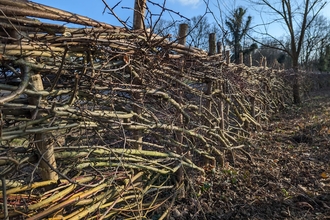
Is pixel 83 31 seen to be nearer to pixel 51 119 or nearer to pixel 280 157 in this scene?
pixel 51 119

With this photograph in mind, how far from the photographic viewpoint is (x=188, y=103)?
3141mm

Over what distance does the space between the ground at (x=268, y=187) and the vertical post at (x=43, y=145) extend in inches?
59.3

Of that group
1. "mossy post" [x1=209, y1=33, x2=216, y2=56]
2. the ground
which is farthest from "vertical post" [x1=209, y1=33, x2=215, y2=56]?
the ground

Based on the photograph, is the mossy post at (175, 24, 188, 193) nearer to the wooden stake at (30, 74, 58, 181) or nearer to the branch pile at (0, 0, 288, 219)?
the branch pile at (0, 0, 288, 219)

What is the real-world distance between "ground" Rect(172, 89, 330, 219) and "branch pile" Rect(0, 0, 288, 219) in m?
0.43

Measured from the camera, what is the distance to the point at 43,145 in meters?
1.69

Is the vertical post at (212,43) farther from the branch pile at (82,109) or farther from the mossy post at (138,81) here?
the mossy post at (138,81)

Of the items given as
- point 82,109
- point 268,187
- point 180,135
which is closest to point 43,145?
point 82,109

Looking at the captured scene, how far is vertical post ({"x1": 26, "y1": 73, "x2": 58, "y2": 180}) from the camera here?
1.62 m

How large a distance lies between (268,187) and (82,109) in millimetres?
2630

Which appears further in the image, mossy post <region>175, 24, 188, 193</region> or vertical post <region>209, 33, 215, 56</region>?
vertical post <region>209, 33, 215, 56</region>

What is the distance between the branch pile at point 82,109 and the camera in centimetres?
154

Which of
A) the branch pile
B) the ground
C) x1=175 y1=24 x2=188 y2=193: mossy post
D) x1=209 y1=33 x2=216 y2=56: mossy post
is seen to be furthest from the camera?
x1=209 y1=33 x2=216 y2=56: mossy post

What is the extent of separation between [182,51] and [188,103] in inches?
25.1
